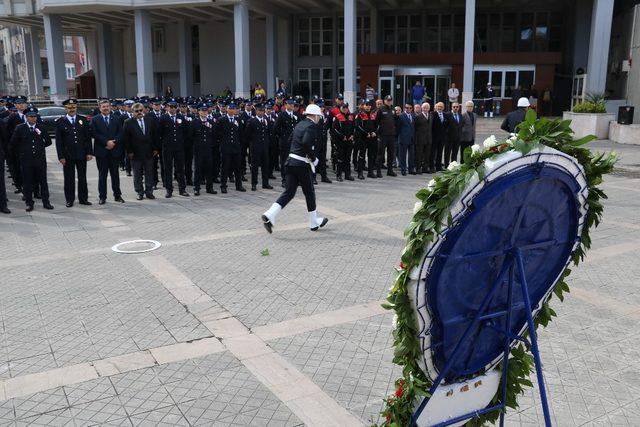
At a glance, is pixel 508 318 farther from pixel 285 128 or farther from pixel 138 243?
pixel 285 128

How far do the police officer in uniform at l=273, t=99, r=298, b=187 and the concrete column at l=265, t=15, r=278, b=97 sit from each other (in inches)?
981

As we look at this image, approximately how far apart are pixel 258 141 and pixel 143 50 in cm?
2501

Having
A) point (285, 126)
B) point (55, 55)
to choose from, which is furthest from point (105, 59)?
point (285, 126)

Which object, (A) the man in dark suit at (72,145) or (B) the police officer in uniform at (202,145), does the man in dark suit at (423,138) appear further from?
(A) the man in dark suit at (72,145)

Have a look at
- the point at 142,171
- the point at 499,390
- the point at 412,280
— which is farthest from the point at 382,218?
the point at 412,280

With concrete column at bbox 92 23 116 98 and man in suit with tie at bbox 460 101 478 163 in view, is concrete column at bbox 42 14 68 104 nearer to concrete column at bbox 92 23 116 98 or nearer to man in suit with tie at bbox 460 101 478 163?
concrete column at bbox 92 23 116 98

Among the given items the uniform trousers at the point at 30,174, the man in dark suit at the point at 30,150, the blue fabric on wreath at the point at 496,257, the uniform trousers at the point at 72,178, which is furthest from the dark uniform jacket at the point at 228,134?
the blue fabric on wreath at the point at 496,257

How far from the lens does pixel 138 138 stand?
11.8m

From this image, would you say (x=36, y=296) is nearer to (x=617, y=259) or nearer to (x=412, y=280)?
(x=412, y=280)

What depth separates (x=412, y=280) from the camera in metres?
2.49

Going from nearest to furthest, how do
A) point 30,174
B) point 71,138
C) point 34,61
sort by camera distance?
point 30,174
point 71,138
point 34,61

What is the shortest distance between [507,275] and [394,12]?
38.8m

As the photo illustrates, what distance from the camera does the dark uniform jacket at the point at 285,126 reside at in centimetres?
1393

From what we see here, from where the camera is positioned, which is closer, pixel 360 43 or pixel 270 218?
pixel 270 218
